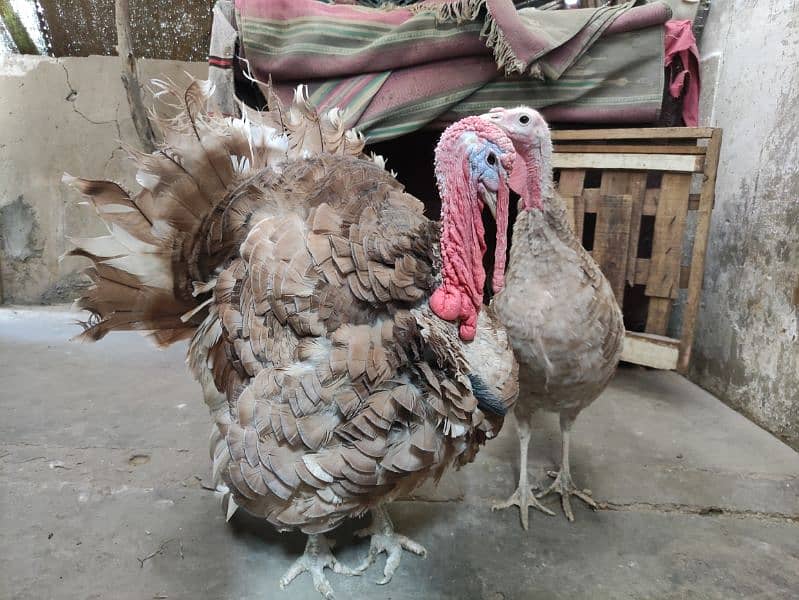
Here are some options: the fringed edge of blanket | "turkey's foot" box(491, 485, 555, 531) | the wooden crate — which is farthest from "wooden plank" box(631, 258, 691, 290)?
"turkey's foot" box(491, 485, 555, 531)

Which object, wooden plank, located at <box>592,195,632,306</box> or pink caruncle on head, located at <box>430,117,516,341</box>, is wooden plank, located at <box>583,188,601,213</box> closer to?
wooden plank, located at <box>592,195,632,306</box>

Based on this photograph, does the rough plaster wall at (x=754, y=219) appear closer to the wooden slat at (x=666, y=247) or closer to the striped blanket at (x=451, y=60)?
the wooden slat at (x=666, y=247)

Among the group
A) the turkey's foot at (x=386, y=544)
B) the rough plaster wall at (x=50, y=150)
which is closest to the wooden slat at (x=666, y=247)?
the turkey's foot at (x=386, y=544)

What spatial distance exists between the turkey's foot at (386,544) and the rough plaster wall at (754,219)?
1926 mm

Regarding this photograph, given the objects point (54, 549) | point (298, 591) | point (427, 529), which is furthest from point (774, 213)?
point (54, 549)

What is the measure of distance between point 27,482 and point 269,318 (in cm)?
138

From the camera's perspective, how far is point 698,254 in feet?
8.43

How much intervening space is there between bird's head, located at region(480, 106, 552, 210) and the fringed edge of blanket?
29.5 inches

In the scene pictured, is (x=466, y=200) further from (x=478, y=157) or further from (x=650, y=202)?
(x=650, y=202)

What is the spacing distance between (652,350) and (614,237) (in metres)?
0.65

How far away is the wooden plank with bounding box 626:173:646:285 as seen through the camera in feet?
8.53

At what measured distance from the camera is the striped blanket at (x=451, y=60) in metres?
2.47

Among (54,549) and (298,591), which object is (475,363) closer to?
(298,591)

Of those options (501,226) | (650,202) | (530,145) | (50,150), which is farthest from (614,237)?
(50,150)
